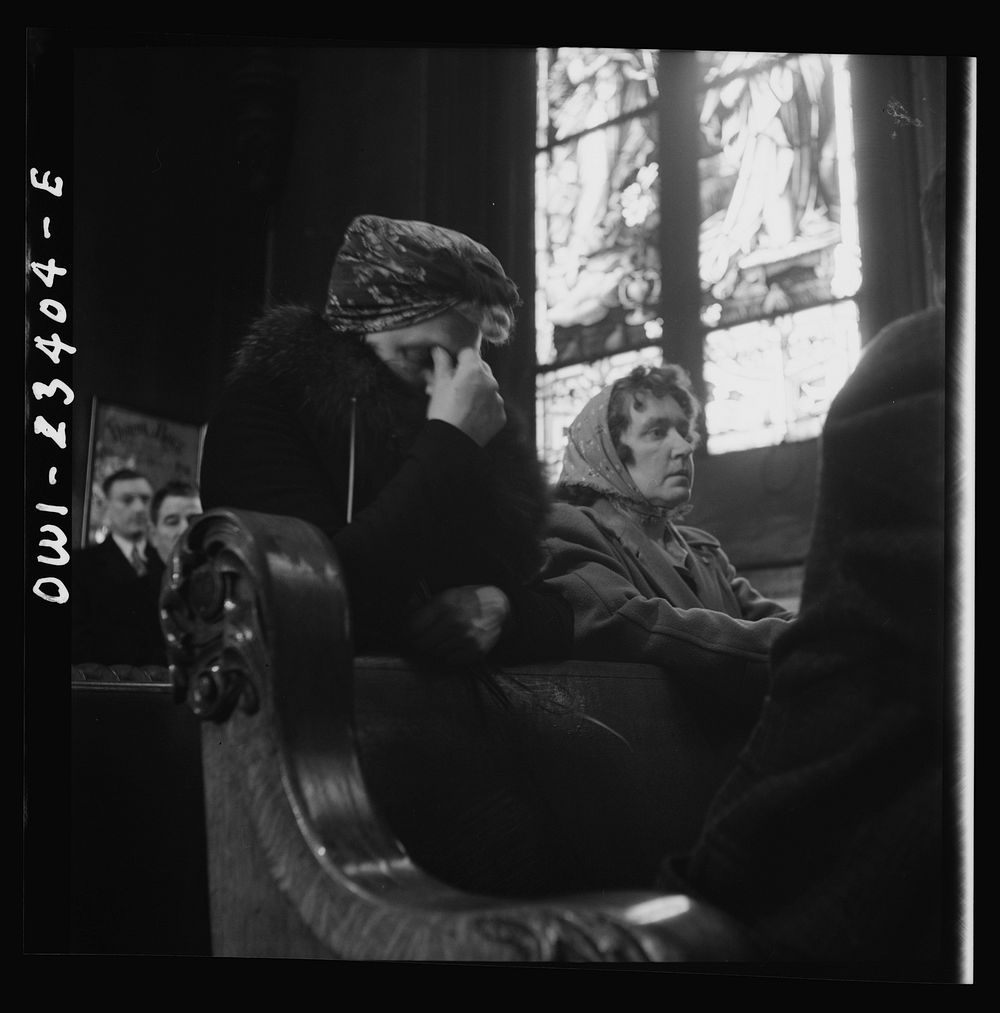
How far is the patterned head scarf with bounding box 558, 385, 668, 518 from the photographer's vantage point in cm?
238

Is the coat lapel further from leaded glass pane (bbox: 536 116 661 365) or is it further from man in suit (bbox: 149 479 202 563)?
man in suit (bbox: 149 479 202 563)

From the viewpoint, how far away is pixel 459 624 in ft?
7.48

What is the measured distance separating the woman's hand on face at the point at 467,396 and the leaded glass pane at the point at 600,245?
0.12 meters

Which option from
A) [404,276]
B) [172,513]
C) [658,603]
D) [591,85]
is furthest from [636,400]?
[172,513]

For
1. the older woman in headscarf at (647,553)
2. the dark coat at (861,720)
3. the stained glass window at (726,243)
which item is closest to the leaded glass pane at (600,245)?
the stained glass window at (726,243)

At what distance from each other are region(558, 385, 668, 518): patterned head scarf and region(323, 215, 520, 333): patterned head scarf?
0.25 m

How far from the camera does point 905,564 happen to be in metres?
2.13

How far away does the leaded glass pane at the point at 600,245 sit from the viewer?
241 cm

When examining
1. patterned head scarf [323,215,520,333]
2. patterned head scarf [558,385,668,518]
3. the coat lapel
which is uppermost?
patterned head scarf [323,215,520,333]

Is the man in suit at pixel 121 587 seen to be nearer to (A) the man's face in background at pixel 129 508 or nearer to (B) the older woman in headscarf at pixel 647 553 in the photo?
(A) the man's face in background at pixel 129 508

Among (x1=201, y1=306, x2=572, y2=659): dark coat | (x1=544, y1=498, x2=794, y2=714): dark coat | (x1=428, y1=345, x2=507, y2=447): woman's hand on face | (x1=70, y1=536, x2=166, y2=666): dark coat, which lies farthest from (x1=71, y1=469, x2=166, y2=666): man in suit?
(x1=544, y1=498, x2=794, y2=714): dark coat

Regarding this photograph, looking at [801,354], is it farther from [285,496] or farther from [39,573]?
[39,573]

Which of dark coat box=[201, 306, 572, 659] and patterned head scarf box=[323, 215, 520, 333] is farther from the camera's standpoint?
patterned head scarf box=[323, 215, 520, 333]

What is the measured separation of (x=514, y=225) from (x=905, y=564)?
96cm
